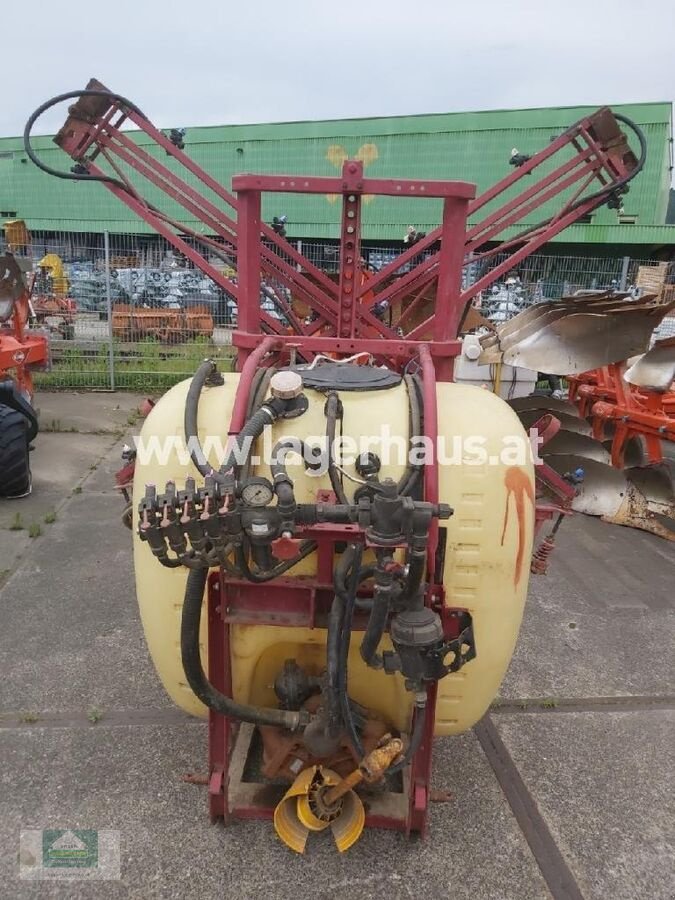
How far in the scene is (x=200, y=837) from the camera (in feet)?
6.53

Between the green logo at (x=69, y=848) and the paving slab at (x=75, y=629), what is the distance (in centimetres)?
60

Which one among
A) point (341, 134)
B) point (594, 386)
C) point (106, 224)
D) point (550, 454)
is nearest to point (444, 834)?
point (550, 454)

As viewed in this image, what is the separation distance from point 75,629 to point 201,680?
5.52 feet

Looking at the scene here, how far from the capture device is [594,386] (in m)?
5.61

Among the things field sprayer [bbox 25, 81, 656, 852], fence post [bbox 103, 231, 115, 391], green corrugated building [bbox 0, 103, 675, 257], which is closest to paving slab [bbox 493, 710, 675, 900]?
field sprayer [bbox 25, 81, 656, 852]

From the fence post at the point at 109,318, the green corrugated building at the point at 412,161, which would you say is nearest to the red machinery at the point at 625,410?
the fence post at the point at 109,318

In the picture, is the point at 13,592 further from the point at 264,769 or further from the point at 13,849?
the point at 264,769

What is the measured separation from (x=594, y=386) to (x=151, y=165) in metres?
3.98

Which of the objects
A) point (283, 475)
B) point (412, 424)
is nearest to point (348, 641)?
point (283, 475)

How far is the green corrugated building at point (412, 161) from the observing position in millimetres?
21078

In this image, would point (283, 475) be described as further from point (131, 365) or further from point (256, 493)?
point (131, 365)

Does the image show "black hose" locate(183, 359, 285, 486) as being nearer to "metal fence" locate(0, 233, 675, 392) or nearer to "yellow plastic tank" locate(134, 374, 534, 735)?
"yellow plastic tank" locate(134, 374, 534, 735)

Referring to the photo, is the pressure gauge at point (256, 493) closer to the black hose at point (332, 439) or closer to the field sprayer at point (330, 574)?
the field sprayer at point (330, 574)

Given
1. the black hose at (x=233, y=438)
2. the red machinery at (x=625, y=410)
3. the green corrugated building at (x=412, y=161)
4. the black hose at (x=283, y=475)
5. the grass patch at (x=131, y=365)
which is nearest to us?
the black hose at (x=283, y=475)
